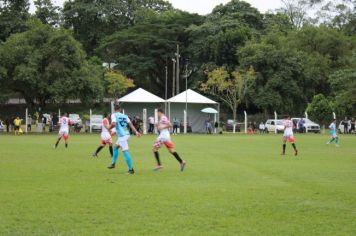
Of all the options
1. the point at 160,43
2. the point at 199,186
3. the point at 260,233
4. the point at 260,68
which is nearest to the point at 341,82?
the point at 260,68

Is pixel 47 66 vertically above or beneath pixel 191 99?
above

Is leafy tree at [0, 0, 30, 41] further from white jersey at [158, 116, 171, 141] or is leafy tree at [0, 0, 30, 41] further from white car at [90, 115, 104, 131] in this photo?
white jersey at [158, 116, 171, 141]

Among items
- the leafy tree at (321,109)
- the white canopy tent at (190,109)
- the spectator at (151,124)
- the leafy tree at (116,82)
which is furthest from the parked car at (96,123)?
the leafy tree at (321,109)

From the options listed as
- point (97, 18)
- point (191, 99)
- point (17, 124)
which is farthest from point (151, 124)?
point (97, 18)

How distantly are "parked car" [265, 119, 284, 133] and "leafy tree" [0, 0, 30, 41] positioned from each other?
100 feet

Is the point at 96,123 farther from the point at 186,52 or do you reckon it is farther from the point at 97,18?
the point at 97,18

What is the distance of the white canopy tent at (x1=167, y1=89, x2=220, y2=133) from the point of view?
55.3 m

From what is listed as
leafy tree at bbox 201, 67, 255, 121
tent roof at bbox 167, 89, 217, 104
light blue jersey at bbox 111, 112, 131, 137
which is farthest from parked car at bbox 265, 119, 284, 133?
light blue jersey at bbox 111, 112, 131, 137

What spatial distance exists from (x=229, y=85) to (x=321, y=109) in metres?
10.6

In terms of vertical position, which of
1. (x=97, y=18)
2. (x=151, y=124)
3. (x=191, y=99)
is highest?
(x=97, y=18)

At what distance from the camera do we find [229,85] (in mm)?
65062

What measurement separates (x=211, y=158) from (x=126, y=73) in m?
51.9

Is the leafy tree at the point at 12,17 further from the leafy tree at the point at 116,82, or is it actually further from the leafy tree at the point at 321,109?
the leafy tree at the point at 321,109

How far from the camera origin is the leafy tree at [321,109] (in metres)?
60.0
